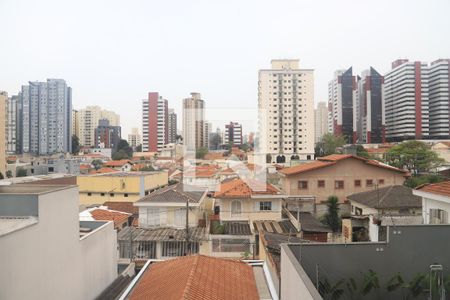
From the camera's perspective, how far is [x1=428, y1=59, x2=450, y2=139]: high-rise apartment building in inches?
1859

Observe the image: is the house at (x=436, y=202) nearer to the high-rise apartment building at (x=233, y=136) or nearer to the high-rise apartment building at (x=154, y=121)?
the high-rise apartment building at (x=233, y=136)

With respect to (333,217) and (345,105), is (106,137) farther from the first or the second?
(333,217)

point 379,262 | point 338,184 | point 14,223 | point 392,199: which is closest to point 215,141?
point 338,184

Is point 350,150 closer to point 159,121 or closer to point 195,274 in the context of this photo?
point 195,274

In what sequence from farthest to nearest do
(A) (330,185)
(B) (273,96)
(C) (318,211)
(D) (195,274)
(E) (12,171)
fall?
(B) (273,96) → (E) (12,171) → (A) (330,185) → (C) (318,211) → (D) (195,274)

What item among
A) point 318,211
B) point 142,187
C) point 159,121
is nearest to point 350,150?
point 318,211

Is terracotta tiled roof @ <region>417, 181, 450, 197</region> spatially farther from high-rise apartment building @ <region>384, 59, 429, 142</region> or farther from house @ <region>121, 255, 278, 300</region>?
high-rise apartment building @ <region>384, 59, 429, 142</region>

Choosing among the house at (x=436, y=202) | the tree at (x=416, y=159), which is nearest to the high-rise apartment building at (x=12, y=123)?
the tree at (x=416, y=159)

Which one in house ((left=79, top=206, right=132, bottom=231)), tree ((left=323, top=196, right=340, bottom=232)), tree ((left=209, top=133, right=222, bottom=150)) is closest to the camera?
house ((left=79, top=206, right=132, bottom=231))

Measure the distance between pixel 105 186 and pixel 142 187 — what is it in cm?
196

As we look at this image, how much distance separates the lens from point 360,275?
3795mm

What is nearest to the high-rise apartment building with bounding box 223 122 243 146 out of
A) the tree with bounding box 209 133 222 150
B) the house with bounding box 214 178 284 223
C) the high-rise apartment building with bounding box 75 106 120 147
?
the tree with bounding box 209 133 222 150

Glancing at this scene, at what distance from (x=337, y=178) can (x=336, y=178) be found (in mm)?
47

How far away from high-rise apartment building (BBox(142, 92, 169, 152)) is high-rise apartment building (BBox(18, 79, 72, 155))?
43.5 feet
